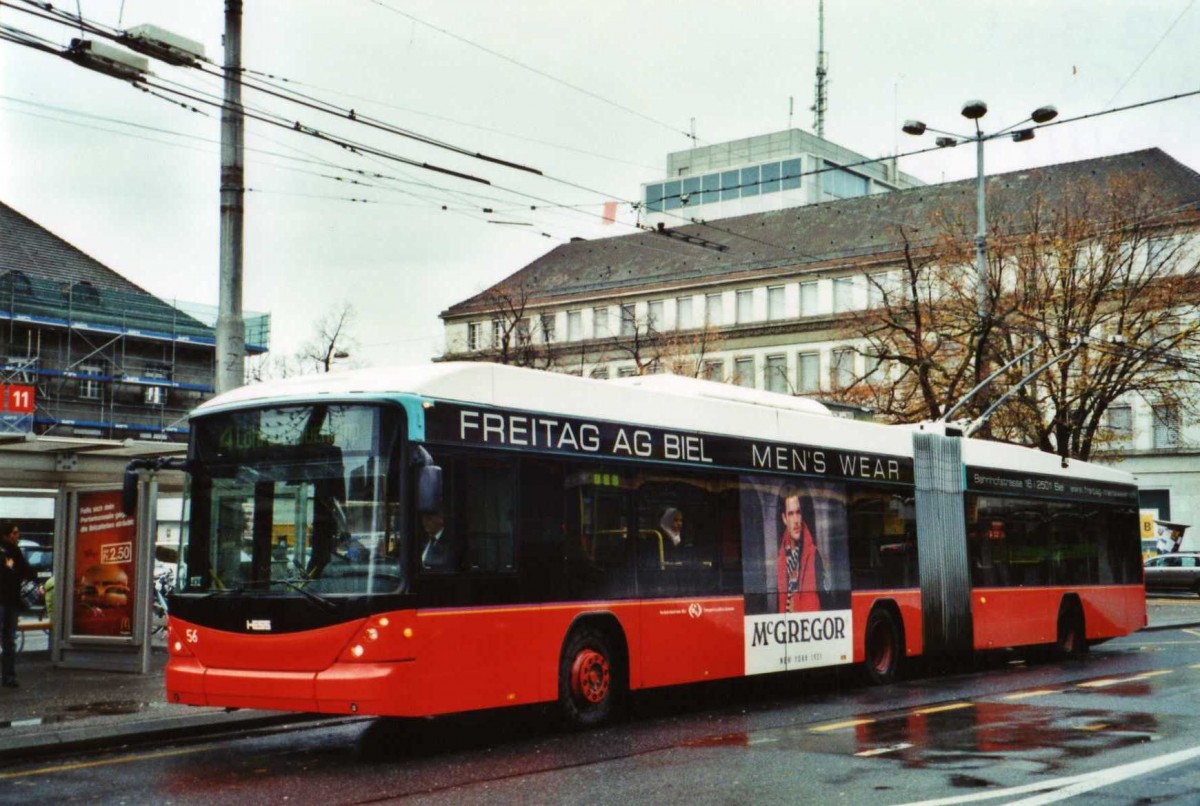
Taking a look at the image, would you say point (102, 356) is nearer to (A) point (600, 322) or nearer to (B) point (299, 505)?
(A) point (600, 322)

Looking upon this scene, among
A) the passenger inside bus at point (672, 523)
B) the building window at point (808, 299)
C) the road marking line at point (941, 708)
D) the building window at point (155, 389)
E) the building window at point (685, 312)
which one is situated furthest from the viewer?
the building window at point (685, 312)

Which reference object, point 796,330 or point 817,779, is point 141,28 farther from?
point 796,330

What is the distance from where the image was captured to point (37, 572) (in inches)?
1083

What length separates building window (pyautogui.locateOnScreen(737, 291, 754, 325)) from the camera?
80188 millimetres

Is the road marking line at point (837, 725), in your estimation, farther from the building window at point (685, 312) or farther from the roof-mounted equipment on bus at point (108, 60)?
the building window at point (685, 312)

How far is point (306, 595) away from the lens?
1106 cm

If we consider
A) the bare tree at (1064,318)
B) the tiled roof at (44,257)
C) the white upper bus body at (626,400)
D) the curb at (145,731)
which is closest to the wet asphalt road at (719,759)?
the curb at (145,731)

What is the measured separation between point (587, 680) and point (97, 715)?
4475 mm

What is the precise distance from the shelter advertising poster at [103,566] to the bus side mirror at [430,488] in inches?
323

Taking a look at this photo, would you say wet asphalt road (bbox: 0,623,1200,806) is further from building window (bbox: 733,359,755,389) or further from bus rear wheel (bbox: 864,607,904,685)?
building window (bbox: 733,359,755,389)

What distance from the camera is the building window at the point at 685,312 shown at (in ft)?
269

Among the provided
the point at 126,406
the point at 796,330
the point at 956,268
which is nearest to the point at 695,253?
the point at 796,330

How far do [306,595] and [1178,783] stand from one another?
6.17 m

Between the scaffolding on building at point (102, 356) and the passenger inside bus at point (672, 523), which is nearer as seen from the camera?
the passenger inside bus at point (672, 523)
